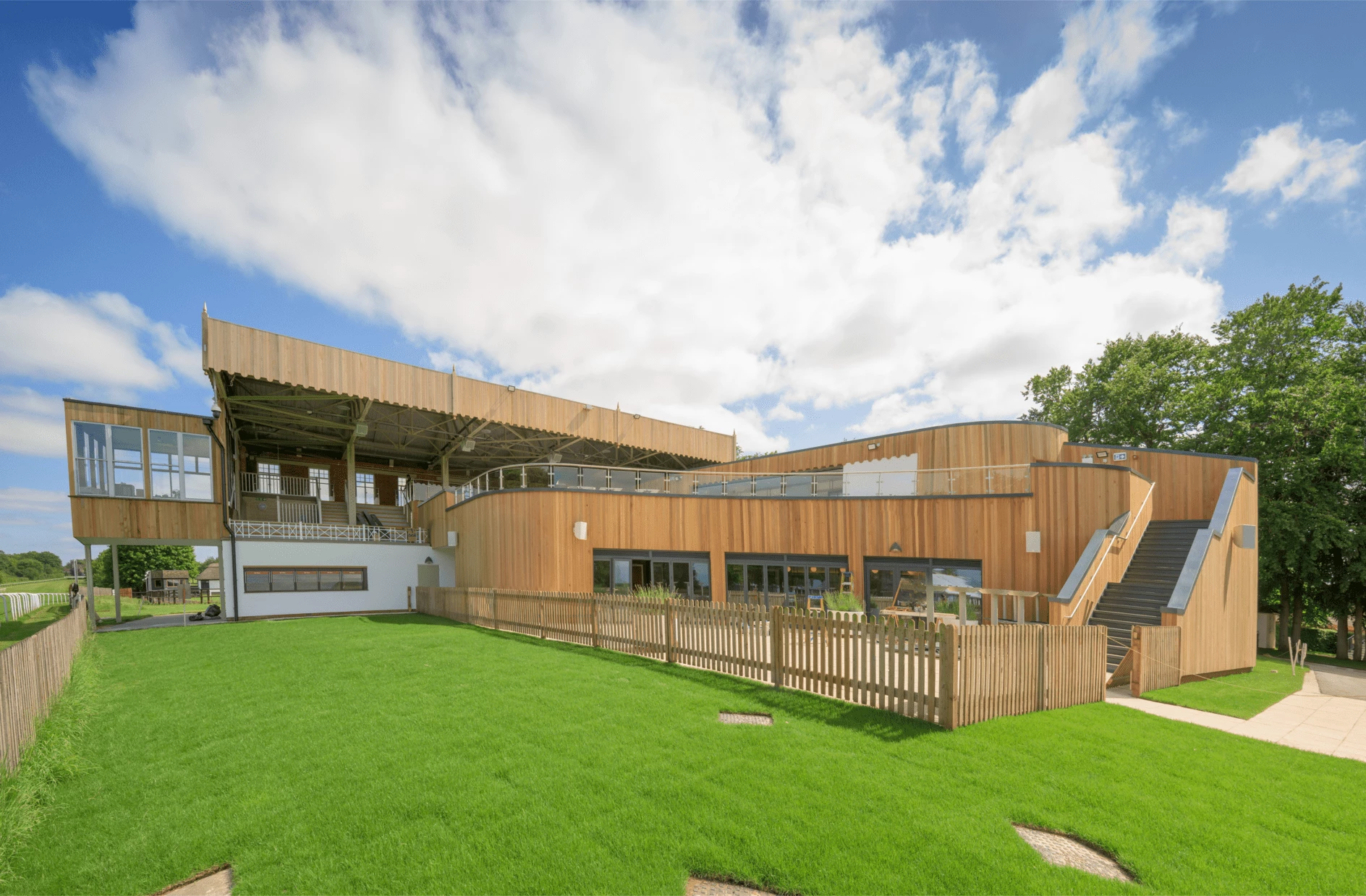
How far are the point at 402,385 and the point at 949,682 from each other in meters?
21.6

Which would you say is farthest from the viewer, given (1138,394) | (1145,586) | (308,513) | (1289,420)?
(308,513)

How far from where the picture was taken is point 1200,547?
1085cm

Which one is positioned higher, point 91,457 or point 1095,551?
point 91,457

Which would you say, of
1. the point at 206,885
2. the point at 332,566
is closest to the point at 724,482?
the point at 206,885

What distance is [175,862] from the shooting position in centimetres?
368

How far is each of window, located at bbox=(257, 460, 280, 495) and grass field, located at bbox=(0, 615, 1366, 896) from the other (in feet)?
79.5

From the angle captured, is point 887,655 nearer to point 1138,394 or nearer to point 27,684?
point 27,684

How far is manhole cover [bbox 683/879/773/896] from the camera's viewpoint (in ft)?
10.8

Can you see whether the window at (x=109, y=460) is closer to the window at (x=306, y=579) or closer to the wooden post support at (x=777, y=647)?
the window at (x=306, y=579)

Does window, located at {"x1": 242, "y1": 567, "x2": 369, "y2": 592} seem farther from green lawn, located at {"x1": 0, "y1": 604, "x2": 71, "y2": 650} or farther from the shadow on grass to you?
the shadow on grass

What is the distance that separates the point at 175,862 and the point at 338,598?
19.9m

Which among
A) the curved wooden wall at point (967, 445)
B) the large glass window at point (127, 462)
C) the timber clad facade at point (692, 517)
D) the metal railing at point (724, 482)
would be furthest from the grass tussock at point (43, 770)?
the curved wooden wall at point (967, 445)

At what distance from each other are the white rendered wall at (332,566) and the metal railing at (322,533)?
0.71 ft

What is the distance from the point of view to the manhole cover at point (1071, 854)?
3570mm
